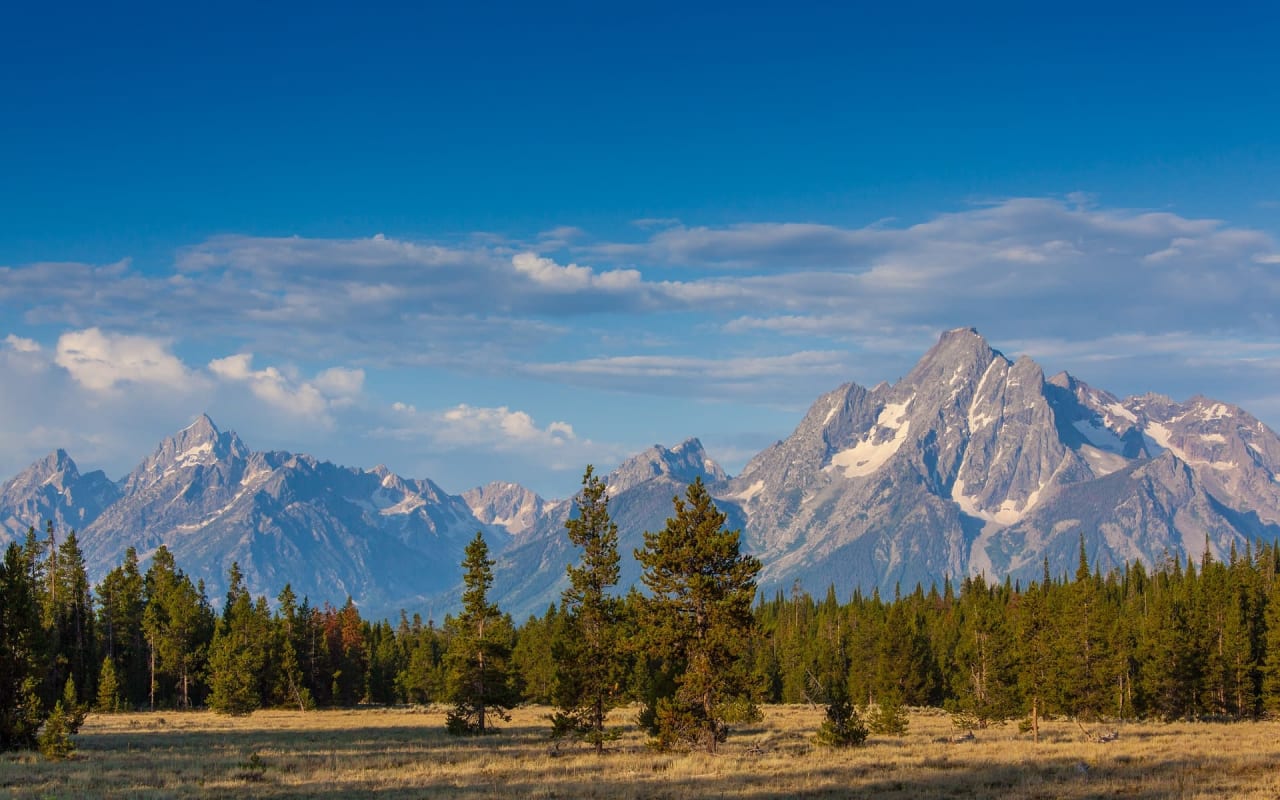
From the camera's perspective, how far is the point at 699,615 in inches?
1847

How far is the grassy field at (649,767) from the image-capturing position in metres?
33.9

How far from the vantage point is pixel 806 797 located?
3300cm

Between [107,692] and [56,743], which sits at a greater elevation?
[56,743]

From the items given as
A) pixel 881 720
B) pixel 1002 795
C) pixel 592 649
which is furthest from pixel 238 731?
pixel 1002 795

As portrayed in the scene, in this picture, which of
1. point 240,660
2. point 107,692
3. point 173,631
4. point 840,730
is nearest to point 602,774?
point 840,730

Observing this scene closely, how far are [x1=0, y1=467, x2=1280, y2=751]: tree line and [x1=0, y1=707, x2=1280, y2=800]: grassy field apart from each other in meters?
3.18

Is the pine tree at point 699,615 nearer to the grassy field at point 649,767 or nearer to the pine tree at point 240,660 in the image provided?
the grassy field at point 649,767

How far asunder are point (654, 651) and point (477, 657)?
1907 centimetres

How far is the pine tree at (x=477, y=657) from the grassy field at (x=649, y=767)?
3028 millimetres

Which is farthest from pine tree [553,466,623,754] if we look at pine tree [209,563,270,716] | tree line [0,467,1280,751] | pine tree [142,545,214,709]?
pine tree [142,545,214,709]

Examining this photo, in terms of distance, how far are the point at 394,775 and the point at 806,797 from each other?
51.5 feet

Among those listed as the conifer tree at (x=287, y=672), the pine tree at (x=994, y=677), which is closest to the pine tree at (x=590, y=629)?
the pine tree at (x=994, y=677)

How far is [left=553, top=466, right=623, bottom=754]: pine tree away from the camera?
52.7 metres

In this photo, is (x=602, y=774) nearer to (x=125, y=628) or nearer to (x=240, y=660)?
(x=240, y=660)
